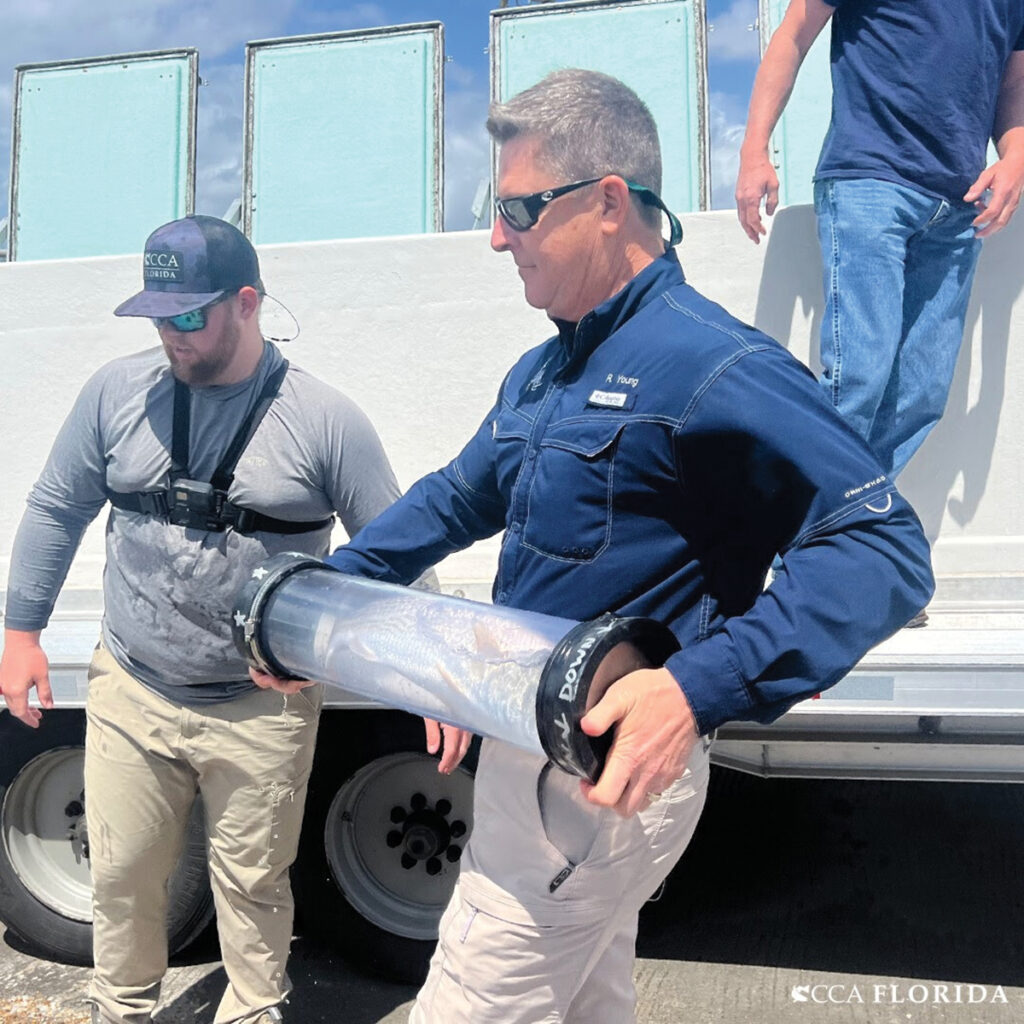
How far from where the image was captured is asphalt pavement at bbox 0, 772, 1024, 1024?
3104mm

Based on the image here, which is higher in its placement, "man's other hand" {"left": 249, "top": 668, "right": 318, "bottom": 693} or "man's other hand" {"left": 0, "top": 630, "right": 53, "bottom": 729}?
"man's other hand" {"left": 249, "top": 668, "right": 318, "bottom": 693}

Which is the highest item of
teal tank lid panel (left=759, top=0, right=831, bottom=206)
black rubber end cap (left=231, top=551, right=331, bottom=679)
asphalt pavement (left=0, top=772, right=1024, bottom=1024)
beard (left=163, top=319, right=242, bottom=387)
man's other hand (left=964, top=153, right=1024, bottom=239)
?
teal tank lid panel (left=759, top=0, right=831, bottom=206)

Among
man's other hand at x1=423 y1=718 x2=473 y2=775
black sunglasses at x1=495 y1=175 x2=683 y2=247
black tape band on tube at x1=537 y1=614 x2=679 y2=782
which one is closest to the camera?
black tape band on tube at x1=537 y1=614 x2=679 y2=782

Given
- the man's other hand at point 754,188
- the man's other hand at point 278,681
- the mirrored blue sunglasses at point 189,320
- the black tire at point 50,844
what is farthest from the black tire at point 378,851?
the man's other hand at point 754,188

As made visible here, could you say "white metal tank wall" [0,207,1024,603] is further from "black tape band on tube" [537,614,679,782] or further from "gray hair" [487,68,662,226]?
"black tape band on tube" [537,614,679,782]

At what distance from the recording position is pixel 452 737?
1917mm

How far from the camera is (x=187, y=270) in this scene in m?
2.67

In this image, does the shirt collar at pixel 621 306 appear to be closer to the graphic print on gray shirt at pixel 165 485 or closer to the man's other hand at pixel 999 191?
the graphic print on gray shirt at pixel 165 485

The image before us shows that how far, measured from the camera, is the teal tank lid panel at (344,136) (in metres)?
4.36

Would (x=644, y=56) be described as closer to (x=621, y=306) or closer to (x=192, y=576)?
(x=192, y=576)

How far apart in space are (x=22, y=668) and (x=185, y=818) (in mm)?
547

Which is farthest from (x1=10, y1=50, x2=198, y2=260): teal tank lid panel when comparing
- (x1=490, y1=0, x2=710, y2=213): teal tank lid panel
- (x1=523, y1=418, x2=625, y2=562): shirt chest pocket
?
(x1=523, y1=418, x2=625, y2=562): shirt chest pocket

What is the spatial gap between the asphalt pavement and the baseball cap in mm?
1895

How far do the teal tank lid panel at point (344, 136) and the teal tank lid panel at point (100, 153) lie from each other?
1.36ft
